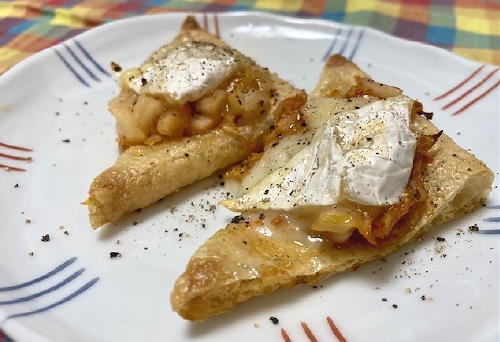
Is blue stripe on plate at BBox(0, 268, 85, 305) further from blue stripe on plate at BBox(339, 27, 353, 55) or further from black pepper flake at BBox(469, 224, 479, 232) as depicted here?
blue stripe on plate at BBox(339, 27, 353, 55)

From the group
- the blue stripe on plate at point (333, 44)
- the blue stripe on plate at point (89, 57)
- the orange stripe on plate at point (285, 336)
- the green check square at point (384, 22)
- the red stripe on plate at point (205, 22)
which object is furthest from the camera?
the green check square at point (384, 22)

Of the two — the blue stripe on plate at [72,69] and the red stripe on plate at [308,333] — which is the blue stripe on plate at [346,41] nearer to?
the blue stripe on plate at [72,69]

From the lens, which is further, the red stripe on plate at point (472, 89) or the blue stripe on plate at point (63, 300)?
the red stripe on plate at point (472, 89)

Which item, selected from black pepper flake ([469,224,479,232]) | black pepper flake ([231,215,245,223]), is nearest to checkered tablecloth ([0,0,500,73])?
black pepper flake ([469,224,479,232])

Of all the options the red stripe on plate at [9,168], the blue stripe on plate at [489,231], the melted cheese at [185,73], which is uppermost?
the melted cheese at [185,73]

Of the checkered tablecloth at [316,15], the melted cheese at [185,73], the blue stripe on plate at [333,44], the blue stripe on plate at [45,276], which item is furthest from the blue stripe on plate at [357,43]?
the blue stripe on plate at [45,276]

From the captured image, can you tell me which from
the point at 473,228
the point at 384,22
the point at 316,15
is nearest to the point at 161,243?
the point at 473,228
